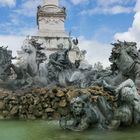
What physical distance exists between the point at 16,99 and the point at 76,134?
529 centimetres

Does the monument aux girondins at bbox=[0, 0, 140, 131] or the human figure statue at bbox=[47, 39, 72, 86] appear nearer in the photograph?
the monument aux girondins at bbox=[0, 0, 140, 131]

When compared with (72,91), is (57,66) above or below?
above

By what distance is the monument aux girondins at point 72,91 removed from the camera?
10445 mm

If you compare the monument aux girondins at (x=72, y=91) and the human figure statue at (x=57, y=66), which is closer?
the monument aux girondins at (x=72, y=91)

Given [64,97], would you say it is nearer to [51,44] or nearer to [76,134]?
[76,134]

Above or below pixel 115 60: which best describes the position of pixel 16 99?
below

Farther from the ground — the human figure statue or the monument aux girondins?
the human figure statue

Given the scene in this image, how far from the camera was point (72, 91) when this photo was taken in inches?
555

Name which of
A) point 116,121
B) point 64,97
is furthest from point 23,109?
point 116,121

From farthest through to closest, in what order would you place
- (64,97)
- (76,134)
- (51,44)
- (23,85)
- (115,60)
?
1. (51,44)
2. (23,85)
3. (64,97)
4. (115,60)
5. (76,134)

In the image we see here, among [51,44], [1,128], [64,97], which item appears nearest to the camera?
[1,128]

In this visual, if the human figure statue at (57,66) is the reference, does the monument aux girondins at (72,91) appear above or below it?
below

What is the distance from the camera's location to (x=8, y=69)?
20.6 m

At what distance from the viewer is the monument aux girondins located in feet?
34.3
